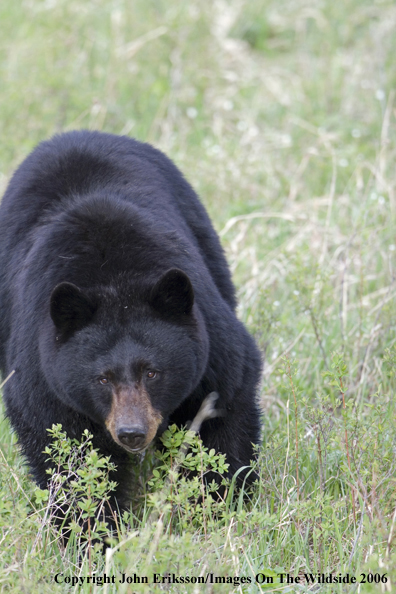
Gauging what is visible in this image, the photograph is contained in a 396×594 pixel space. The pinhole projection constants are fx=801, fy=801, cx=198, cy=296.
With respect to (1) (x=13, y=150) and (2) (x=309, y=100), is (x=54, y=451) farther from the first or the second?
(2) (x=309, y=100)

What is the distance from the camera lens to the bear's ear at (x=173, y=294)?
131 inches

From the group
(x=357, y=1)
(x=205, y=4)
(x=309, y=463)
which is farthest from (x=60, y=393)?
(x=357, y=1)

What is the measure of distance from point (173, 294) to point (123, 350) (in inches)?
12.6

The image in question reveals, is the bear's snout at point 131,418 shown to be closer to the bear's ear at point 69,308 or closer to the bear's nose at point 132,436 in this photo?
the bear's nose at point 132,436

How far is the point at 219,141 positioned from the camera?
7.87 metres

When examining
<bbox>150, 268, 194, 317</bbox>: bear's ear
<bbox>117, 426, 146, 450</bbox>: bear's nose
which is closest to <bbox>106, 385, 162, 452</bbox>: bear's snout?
<bbox>117, 426, 146, 450</bbox>: bear's nose

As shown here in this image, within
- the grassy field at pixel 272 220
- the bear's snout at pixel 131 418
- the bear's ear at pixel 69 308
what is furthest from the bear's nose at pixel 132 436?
the bear's ear at pixel 69 308

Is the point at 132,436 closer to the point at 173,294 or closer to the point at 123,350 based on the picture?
the point at 123,350

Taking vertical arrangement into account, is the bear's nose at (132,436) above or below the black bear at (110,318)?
below

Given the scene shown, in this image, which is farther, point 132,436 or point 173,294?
point 173,294

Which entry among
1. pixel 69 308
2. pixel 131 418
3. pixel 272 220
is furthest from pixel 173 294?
pixel 272 220

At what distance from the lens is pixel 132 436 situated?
10.5ft

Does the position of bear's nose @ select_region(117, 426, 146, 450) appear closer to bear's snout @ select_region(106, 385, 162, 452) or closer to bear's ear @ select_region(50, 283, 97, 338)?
bear's snout @ select_region(106, 385, 162, 452)

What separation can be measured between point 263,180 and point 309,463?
402cm
